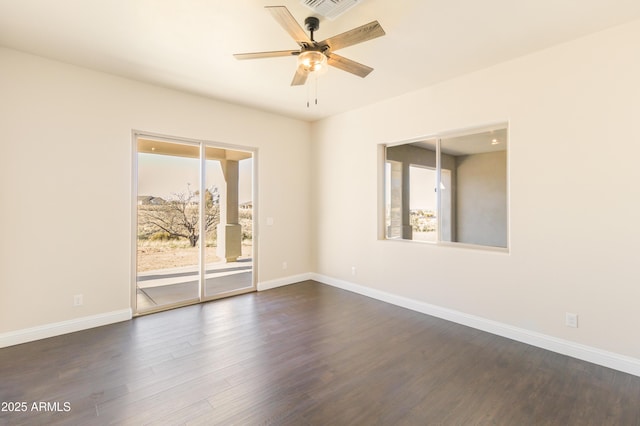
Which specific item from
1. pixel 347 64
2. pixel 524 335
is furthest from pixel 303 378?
pixel 347 64

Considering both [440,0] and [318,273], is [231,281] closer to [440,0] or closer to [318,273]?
[318,273]

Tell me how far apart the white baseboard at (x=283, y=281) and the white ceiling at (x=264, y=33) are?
3.14 meters

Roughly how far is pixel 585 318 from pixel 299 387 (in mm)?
2708

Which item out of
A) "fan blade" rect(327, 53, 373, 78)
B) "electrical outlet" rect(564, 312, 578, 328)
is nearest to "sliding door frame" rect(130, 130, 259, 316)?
"fan blade" rect(327, 53, 373, 78)

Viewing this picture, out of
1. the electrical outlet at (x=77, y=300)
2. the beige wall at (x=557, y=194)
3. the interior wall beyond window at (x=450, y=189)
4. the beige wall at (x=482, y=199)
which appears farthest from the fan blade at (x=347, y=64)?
the electrical outlet at (x=77, y=300)

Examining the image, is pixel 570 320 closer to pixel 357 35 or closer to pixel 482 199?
pixel 482 199

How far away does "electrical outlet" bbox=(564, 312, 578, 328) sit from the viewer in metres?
2.77

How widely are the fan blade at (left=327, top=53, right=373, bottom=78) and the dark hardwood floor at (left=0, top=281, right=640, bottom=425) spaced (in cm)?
266

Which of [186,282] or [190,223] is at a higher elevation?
[190,223]

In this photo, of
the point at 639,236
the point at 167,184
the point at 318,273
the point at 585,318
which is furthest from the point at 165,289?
the point at 639,236

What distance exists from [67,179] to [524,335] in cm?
527

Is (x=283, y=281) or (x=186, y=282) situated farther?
(x=283, y=281)

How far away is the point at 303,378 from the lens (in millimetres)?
2416

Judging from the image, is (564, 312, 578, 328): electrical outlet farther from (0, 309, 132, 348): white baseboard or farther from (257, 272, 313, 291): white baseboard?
(0, 309, 132, 348): white baseboard
